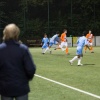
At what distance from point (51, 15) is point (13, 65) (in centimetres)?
5360

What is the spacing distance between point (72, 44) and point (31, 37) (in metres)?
5.71

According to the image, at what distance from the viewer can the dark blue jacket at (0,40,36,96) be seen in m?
5.94

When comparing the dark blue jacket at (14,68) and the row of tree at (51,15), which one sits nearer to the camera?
the dark blue jacket at (14,68)

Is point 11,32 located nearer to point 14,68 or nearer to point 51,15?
point 14,68

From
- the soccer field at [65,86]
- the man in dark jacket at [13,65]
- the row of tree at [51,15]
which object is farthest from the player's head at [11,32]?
the row of tree at [51,15]

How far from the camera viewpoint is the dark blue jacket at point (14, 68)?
5941mm

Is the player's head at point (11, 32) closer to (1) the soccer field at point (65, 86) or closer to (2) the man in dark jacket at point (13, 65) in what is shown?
(2) the man in dark jacket at point (13, 65)

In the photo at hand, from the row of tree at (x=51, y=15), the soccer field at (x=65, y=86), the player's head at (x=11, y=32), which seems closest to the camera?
the player's head at (x=11, y=32)

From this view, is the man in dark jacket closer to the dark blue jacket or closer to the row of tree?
the dark blue jacket

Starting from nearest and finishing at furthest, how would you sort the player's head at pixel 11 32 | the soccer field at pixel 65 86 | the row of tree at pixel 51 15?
the player's head at pixel 11 32 → the soccer field at pixel 65 86 → the row of tree at pixel 51 15

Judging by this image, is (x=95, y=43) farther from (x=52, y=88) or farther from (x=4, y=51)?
(x=4, y=51)

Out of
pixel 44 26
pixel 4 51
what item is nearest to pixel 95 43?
pixel 44 26

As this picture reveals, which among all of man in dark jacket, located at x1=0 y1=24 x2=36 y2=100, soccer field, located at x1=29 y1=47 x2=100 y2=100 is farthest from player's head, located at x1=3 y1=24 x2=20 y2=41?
soccer field, located at x1=29 y1=47 x2=100 y2=100

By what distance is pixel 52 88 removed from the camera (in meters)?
12.3
